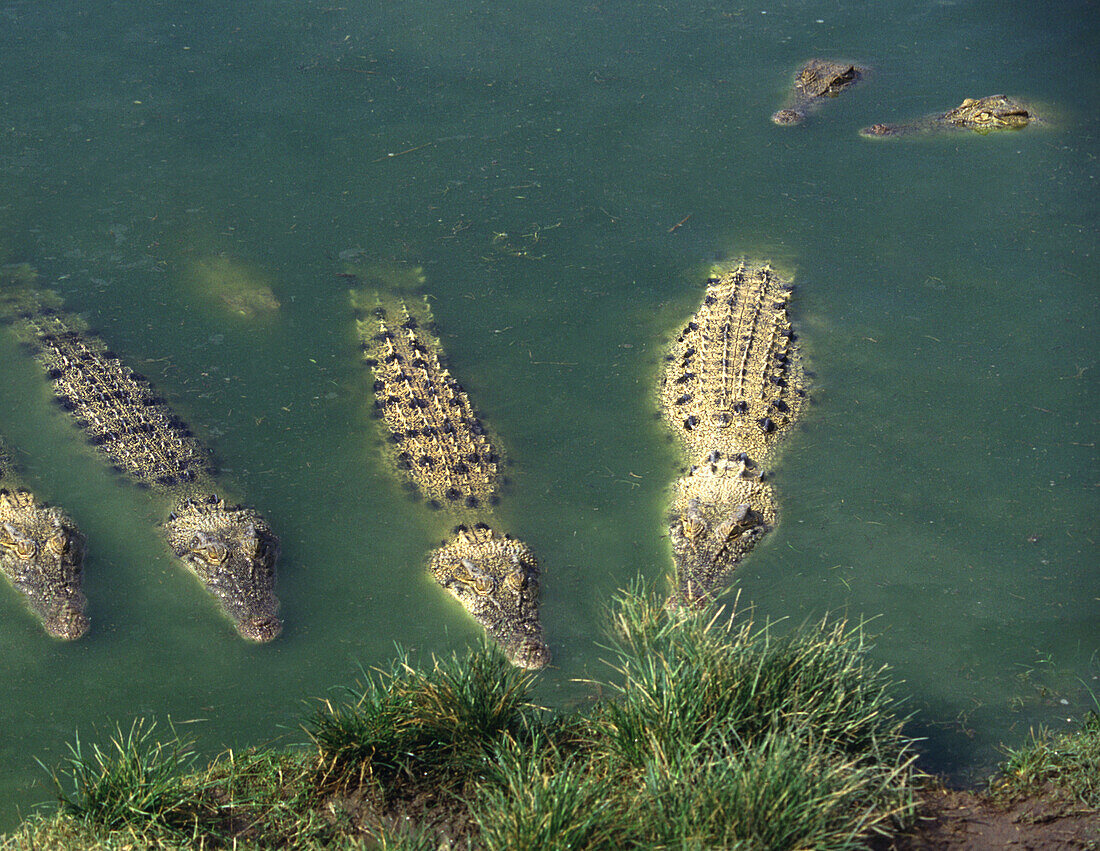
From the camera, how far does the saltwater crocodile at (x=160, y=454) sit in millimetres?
6523

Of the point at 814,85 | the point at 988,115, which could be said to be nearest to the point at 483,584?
the point at 814,85

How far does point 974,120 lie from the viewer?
11367mm

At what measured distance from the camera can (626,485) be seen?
7.34m

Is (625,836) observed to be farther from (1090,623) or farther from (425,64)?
(425,64)

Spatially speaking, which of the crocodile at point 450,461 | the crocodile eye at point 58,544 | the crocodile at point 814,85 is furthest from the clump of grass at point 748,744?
the crocodile at point 814,85

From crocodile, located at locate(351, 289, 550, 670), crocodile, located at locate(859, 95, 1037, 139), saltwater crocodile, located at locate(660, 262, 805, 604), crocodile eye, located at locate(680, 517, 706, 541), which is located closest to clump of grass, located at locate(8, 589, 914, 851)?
crocodile, located at locate(351, 289, 550, 670)

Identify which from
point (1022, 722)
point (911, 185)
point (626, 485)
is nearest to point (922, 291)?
point (911, 185)

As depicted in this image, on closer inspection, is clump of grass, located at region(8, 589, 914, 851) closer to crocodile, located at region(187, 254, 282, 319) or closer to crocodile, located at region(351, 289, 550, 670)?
crocodile, located at region(351, 289, 550, 670)

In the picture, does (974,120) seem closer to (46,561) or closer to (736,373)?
(736,373)

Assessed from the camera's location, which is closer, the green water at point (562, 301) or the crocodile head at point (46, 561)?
the green water at point (562, 301)

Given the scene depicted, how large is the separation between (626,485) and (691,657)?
2783 mm

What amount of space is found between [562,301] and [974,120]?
584cm

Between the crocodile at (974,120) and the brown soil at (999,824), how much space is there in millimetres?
8242

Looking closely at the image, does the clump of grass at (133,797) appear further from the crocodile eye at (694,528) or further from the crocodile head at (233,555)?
the crocodile eye at (694,528)
